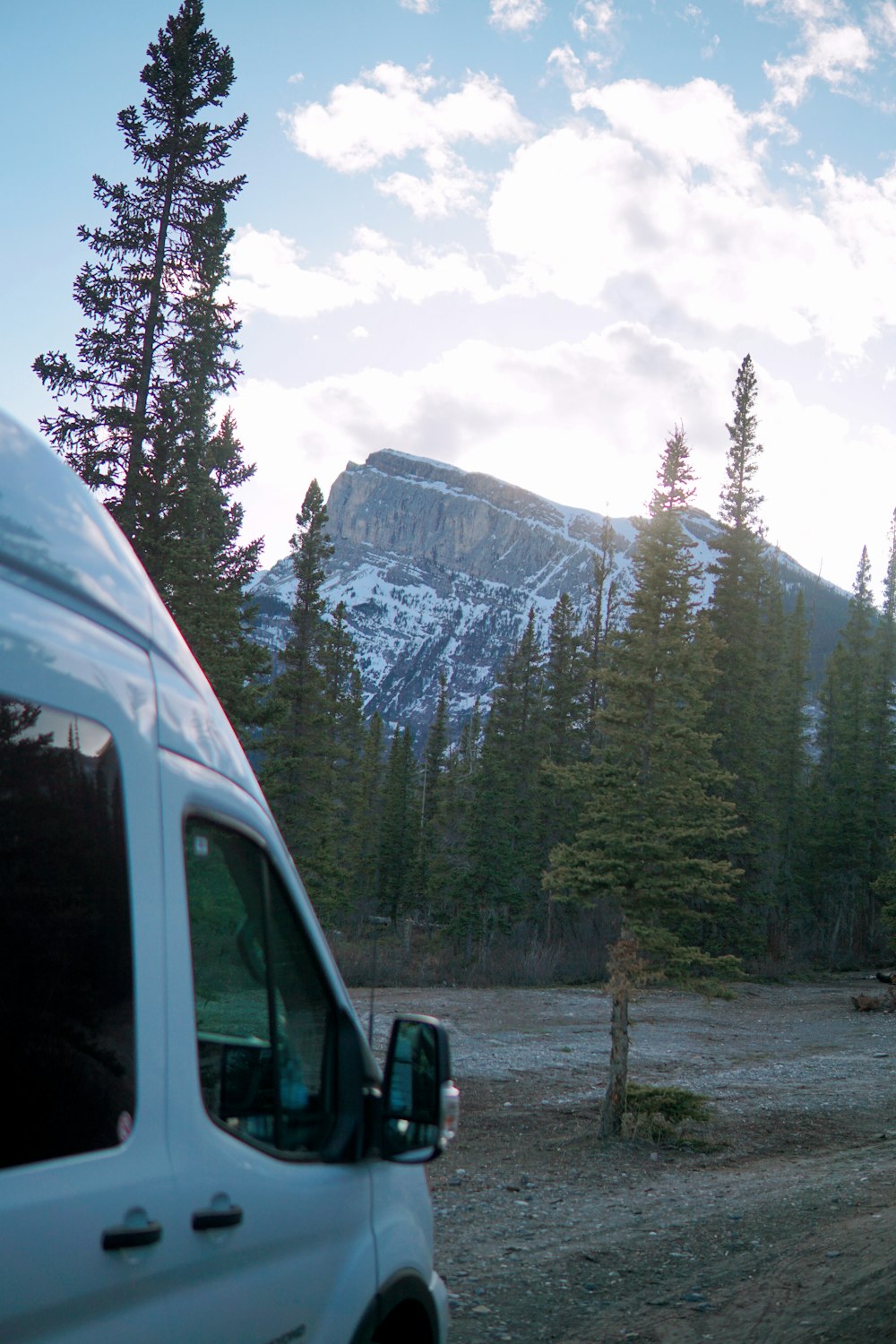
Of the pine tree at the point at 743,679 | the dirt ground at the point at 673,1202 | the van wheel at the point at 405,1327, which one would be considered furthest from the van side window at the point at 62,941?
the pine tree at the point at 743,679

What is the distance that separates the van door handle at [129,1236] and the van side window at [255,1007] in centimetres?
37

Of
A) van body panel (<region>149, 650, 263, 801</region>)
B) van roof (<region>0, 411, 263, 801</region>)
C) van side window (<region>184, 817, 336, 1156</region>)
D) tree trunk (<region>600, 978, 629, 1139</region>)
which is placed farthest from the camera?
tree trunk (<region>600, 978, 629, 1139</region>)

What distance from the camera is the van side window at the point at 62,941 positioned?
175cm

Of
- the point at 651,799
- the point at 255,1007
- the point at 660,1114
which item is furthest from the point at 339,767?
the point at 255,1007

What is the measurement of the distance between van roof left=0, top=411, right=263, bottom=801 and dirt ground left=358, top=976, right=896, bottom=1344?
5201mm

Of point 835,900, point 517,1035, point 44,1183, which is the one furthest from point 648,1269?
point 835,900

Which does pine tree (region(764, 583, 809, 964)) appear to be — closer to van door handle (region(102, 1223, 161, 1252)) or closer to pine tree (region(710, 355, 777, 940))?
pine tree (region(710, 355, 777, 940))

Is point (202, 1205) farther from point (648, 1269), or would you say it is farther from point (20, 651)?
point (648, 1269)

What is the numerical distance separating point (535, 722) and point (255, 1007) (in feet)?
183

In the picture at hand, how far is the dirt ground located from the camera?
6.69 m

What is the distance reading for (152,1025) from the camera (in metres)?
2.04

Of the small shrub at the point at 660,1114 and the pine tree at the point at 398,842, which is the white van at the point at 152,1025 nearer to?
the small shrub at the point at 660,1114

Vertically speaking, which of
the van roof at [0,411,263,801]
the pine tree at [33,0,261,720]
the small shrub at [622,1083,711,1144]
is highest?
the pine tree at [33,0,261,720]

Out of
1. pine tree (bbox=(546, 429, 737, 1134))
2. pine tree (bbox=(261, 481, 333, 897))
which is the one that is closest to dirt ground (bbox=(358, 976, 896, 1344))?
pine tree (bbox=(546, 429, 737, 1134))
